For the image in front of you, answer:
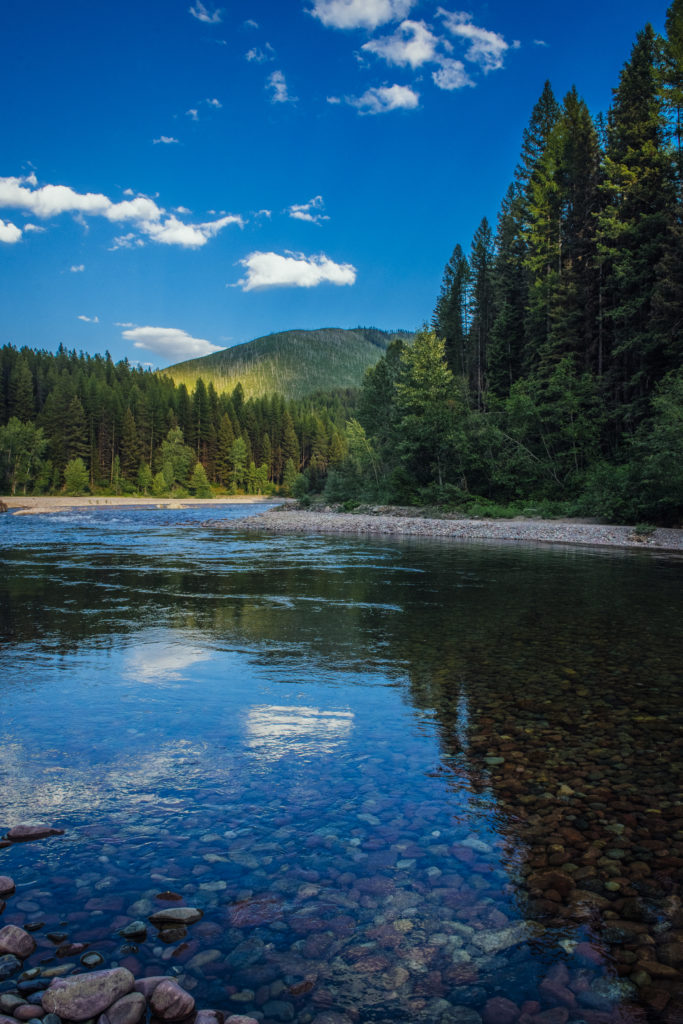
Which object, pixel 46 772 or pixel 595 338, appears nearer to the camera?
pixel 46 772

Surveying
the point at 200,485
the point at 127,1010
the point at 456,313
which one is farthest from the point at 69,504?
the point at 127,1010

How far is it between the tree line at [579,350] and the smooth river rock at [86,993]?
947 inches

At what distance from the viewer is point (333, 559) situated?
65.0 ft

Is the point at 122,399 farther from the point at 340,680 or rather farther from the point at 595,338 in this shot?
the point at 340,680

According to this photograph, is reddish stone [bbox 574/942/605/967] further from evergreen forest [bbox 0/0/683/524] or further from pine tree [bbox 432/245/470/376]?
pine tree [bbox 432/245/470/376]

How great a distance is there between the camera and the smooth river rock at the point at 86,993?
2170 mm

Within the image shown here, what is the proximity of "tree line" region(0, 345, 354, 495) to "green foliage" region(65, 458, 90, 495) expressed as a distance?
0.17 meters

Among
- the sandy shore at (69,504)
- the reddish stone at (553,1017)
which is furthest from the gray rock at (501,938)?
the sandy shore at (69,504)

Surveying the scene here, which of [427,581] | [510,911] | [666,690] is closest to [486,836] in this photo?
[510,911]

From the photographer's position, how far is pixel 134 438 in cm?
10188

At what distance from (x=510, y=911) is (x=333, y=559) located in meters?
17.0

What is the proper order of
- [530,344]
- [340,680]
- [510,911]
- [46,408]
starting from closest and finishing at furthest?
[510,911] < [340,680] < [530,344] < [46,408]

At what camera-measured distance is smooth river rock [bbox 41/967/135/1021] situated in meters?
2.17

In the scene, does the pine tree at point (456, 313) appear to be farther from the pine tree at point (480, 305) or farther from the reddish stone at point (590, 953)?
the reddish stone at point (590, 953)
